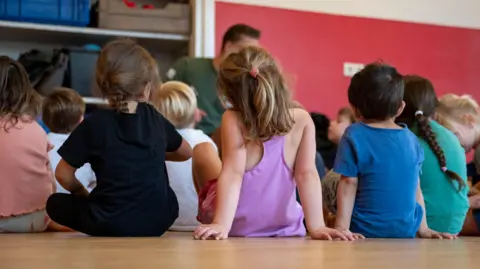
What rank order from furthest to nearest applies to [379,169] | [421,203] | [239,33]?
1. [239,33]
2. [421,203]
3. [379,169]

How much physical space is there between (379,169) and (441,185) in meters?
0.40

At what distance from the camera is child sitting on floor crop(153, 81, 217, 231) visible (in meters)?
2.48

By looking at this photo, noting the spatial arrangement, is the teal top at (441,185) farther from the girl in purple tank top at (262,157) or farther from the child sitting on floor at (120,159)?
the child sitting on floor at (120,159)

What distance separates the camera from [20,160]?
2195 millimetres

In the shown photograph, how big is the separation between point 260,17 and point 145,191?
255 cm

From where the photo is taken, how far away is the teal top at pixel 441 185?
7.48ft

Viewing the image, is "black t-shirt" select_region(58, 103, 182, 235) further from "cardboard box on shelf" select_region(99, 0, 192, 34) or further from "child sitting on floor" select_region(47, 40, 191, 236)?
"cardboard box on shelf" select_region(99, 0, 192, 34)

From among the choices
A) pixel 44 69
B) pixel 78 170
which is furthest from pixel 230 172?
pixel 44 69

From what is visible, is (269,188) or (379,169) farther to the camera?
(379,169)

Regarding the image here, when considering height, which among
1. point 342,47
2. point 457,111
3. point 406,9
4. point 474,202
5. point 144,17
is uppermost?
point 406,9

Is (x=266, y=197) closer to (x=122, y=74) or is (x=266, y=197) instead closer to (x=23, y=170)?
(x=122, y=74)

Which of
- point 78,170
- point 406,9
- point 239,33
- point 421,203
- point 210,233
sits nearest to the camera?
point 210,233

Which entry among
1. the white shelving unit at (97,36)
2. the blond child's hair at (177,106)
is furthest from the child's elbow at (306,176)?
the white shelving unit at (97,36)

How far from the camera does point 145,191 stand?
1902 millimetres
